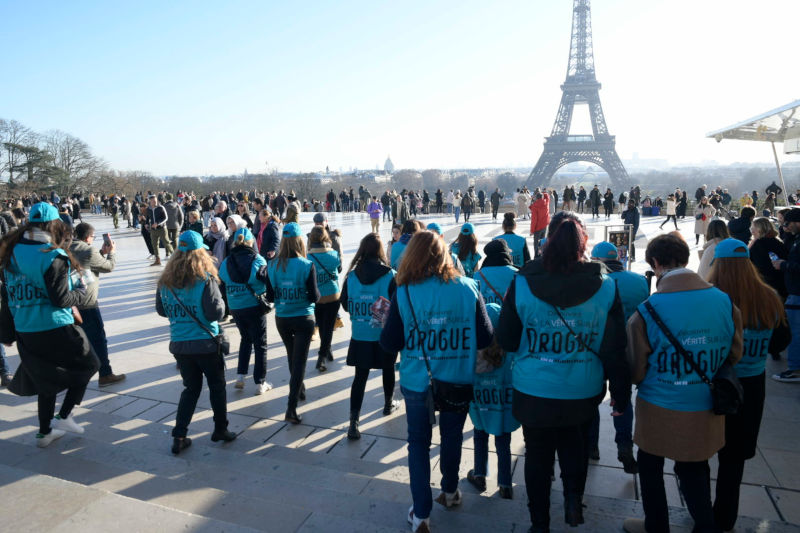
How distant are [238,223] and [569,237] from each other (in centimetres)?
487

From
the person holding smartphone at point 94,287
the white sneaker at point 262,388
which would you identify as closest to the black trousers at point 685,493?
the white sneaker at point 262,388

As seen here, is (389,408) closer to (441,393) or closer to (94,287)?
(441,393)

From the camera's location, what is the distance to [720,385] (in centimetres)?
243

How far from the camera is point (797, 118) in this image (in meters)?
9.88

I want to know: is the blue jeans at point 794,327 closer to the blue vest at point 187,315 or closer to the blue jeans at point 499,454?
the blue jeans at point 499,454

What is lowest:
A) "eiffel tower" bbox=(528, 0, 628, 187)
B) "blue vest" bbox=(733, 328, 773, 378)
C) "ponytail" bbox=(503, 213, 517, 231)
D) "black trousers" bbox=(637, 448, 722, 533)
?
"black trousers" bbox=(637, 448, 722, 533)

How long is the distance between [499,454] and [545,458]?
2.05 feet

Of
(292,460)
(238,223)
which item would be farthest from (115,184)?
(292,460)

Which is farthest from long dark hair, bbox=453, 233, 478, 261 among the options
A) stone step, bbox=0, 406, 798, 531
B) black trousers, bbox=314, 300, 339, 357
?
stone step, bbox=0, 406, 798, 531

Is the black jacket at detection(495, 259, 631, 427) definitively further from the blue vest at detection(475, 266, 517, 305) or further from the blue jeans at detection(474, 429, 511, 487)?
the blue vest at detection(475, 266, 517, 305)

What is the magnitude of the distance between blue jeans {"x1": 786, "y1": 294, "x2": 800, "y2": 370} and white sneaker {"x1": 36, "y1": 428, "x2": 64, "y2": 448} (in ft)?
21.1

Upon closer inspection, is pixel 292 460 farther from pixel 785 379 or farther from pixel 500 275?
pixel 785 379

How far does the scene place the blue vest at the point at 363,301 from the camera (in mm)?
3971

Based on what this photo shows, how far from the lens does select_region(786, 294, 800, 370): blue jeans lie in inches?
198
